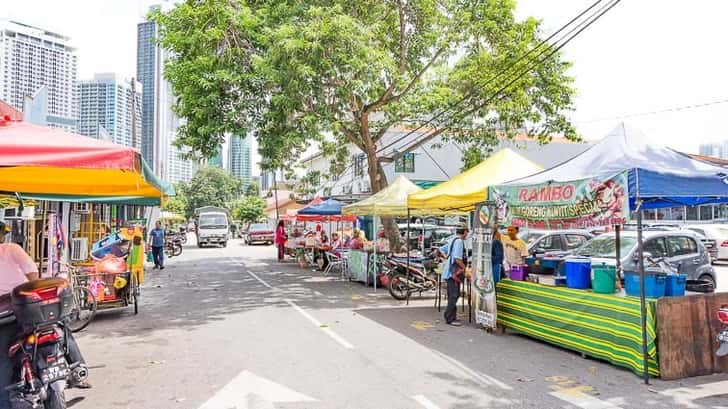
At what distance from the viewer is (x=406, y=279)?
12.6 metres

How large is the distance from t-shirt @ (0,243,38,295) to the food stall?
6664 mm

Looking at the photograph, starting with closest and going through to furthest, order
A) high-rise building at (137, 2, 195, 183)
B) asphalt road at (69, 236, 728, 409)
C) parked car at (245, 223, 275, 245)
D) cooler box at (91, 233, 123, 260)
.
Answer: asphalt road at (69, 236, 728, 409), cooler box at (91, 233, 123, 260), high-rise building at (137, 2, 195, 183), parked car at (245, 223, 275, 245)

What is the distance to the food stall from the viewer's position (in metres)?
6.33

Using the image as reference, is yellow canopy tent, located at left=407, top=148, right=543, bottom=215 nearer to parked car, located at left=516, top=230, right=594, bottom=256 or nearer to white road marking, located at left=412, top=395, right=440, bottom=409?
white road marking, located at left=412, top=395, right=440, bottom=409

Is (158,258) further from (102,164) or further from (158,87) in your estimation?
(102,164)

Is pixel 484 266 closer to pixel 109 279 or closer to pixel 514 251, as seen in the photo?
pixel 514 251

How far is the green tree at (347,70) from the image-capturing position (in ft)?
45.3

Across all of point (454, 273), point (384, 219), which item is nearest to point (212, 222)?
point (384, 219)

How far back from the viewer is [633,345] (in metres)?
6.37

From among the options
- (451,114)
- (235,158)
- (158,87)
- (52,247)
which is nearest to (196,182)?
(235,158)

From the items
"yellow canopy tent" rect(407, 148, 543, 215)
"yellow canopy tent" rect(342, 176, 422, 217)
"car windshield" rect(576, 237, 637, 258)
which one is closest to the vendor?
"yellow canopy tent" rect(407, 148, 543, 215)

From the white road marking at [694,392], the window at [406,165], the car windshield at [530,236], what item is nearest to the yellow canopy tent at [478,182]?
the white road marking at [694,392]

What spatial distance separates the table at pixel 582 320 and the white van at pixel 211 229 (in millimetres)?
30901

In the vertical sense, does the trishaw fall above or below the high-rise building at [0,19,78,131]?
below
